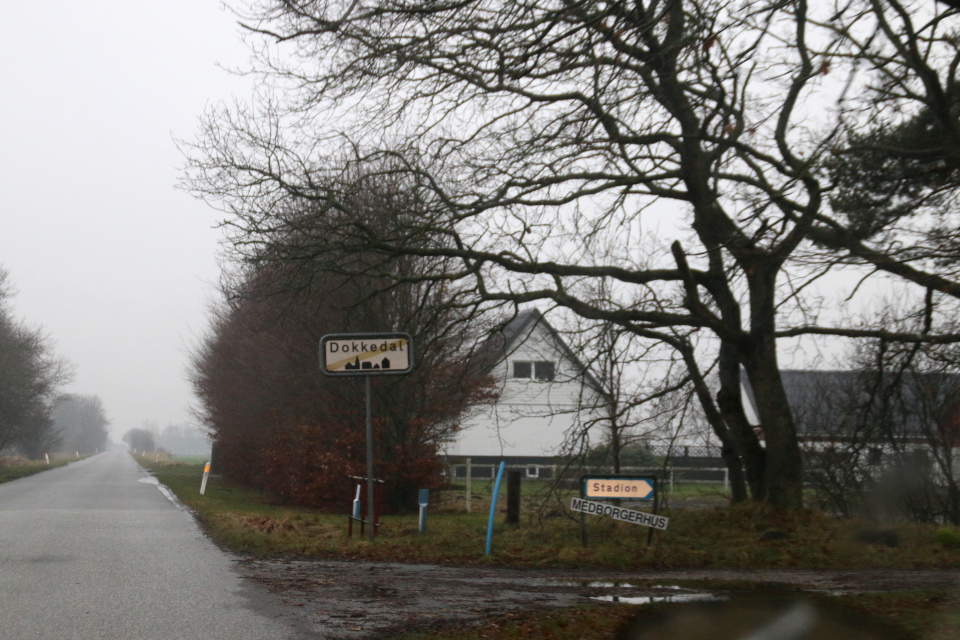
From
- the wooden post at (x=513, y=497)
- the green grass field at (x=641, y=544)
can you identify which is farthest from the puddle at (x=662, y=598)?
the wooden post at (x=513, y=497)

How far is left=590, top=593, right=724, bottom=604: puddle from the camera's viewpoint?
752 cm

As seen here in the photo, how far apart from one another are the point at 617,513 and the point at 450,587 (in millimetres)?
3324

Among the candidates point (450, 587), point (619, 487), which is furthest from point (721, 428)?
point (450, 587)

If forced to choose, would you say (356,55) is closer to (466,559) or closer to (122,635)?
(466,559)

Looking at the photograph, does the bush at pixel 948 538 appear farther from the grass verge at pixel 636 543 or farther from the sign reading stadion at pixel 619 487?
the sign reading stadion at pixel 619 487

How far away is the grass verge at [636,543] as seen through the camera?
1081 centimetres

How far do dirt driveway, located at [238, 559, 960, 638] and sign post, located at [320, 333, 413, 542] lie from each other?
249 centimetres

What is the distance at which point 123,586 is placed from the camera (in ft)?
26.6

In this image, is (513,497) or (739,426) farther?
(739,426)

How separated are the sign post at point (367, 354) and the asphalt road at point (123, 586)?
2.71 metres

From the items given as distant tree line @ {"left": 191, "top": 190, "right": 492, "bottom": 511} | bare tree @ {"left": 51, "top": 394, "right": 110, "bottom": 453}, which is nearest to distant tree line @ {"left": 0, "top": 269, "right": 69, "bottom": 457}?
distant tree line @ {"left": 191, "top": 190, "right": 492, "bottom": 511}

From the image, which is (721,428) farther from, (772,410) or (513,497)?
(513,497)

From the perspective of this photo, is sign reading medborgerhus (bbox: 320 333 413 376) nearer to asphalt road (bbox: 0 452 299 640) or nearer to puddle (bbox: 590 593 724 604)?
asphalt road (bbox: 0 452 299 640)

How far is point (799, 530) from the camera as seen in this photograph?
40.6ft
